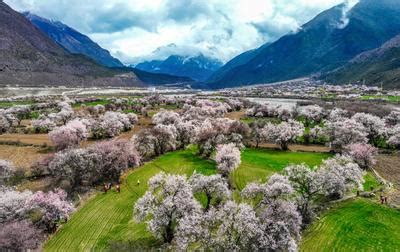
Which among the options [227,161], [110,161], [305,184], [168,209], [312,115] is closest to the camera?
[168,209]

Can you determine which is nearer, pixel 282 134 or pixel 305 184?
pixel 305 184

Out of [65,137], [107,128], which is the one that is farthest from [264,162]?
[107,128]

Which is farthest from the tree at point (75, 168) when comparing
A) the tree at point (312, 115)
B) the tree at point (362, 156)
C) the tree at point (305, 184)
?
the tree at point (312, 115)

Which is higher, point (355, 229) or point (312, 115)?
point (312, 115)

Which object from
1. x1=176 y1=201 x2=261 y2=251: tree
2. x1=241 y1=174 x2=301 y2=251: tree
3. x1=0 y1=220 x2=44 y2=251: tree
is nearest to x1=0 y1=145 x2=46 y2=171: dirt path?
x1=0 y1=220 x2=44 y2=251: tree

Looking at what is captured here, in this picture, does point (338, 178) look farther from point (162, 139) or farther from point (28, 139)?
point (28, 139)

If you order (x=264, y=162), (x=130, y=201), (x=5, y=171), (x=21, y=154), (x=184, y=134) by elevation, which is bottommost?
(x=21, y=154)

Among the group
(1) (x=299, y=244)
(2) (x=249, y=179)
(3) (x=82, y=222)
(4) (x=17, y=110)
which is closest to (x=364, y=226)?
(1) (x=299, y=244)

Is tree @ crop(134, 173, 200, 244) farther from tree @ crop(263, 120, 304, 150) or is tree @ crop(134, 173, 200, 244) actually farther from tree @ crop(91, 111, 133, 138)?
tree @ crop(91, 111, 133, 138)
